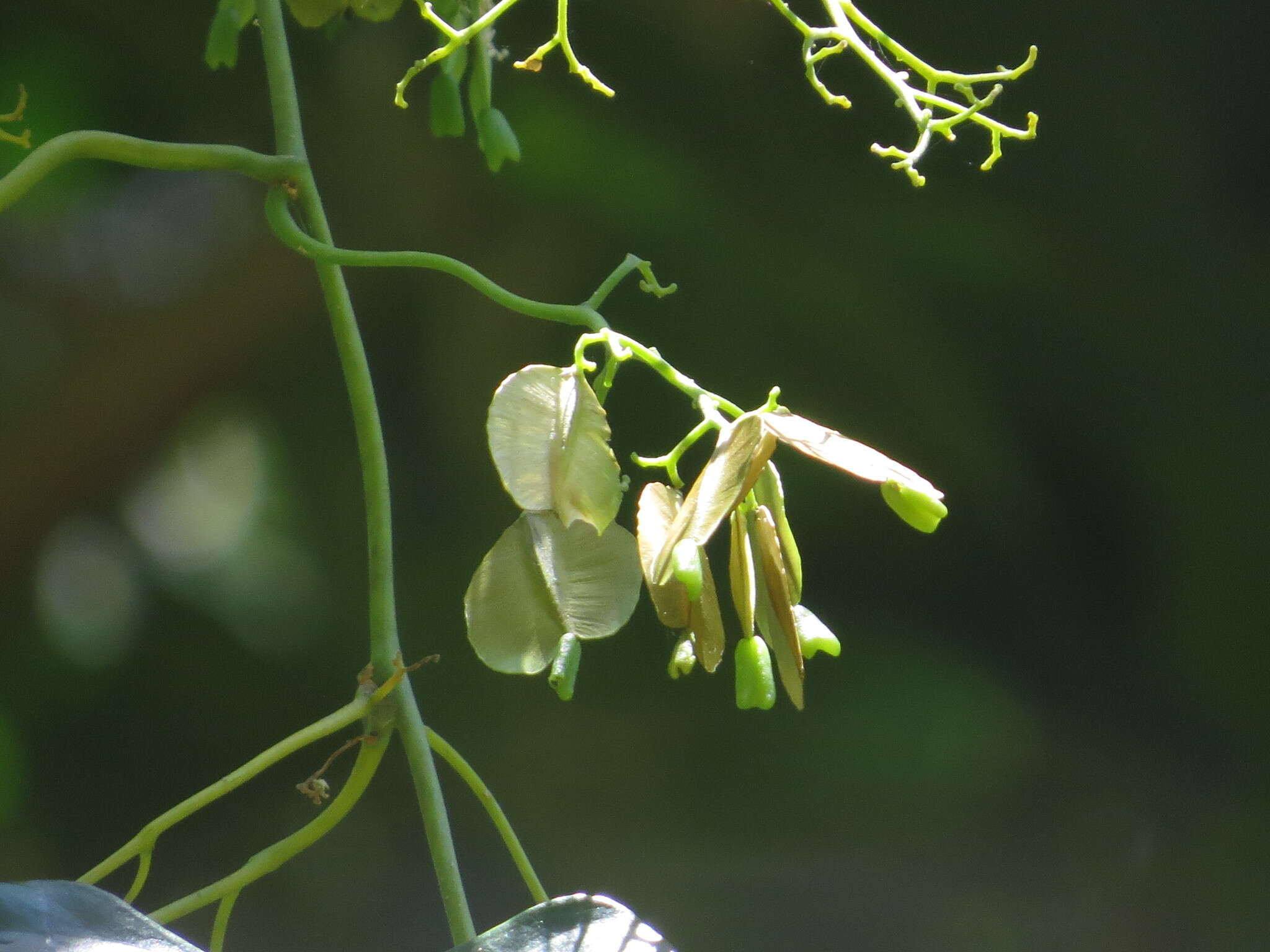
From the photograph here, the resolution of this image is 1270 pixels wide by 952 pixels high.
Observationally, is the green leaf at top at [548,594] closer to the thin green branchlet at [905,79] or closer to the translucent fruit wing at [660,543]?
the translucent fruit wing at [660,543]

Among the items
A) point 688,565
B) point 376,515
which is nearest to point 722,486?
point 688,565

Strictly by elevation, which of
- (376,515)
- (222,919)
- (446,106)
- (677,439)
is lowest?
(677,439)

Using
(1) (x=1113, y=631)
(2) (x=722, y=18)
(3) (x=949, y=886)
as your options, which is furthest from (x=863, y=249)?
(3) (x=949, y=886)

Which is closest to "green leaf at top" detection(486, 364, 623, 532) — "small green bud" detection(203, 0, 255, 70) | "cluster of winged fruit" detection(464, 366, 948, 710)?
Result: "cluster of winged fruit" detection(464, 366, 948, 710)

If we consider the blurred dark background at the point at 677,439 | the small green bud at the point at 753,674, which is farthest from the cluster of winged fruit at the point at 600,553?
the blurred dark background at the point at 677,439

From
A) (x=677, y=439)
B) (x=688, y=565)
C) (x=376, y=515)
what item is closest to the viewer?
(x=688, y=565)

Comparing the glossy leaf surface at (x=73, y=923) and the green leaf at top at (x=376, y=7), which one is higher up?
the green leaf at top at (x=376, y=7)

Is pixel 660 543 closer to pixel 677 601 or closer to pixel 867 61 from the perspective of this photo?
pixel 677 601
